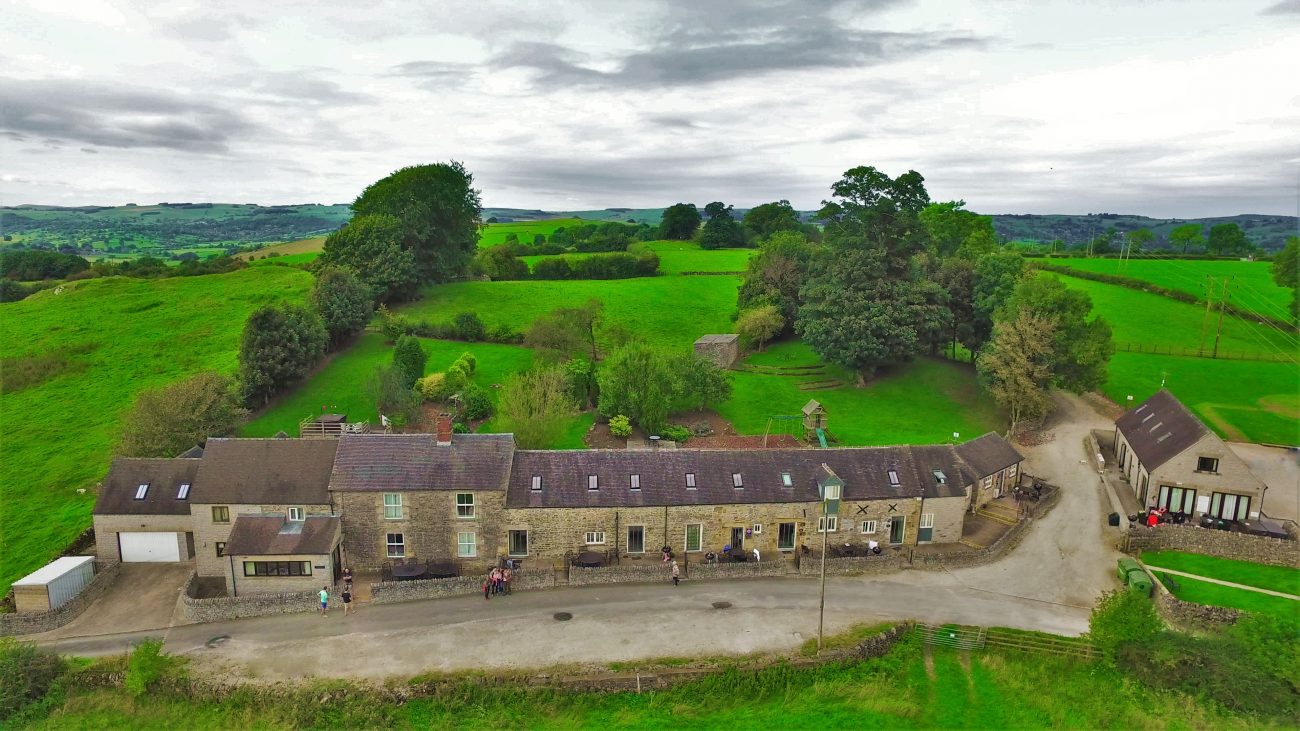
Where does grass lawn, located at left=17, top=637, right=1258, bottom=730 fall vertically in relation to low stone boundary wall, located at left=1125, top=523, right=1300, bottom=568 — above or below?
below

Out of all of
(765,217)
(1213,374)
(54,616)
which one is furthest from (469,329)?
(765,217)

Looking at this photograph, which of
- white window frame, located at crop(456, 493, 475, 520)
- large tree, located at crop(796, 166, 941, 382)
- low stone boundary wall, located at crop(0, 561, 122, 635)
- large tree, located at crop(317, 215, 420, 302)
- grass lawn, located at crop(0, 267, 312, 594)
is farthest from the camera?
large tree, located at crop(317, 215, 420, 302)

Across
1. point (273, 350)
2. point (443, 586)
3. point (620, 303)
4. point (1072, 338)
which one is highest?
point (1072, 338)

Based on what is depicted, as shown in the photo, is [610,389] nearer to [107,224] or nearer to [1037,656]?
[1037,656]

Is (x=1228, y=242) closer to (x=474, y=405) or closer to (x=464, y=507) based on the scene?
(x=474, y=405)

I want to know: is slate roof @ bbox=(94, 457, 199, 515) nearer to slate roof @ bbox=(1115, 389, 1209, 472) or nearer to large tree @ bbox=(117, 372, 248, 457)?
large tree @ bbox=(117, 372, 248, 457)

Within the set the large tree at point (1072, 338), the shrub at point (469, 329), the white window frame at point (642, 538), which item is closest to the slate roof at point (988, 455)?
the large tree at point (1072, 338)

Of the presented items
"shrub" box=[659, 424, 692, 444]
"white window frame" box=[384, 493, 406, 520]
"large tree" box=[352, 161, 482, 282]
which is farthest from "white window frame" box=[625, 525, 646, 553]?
Answer: "large tree" box=[352, 161, 482, 282]
